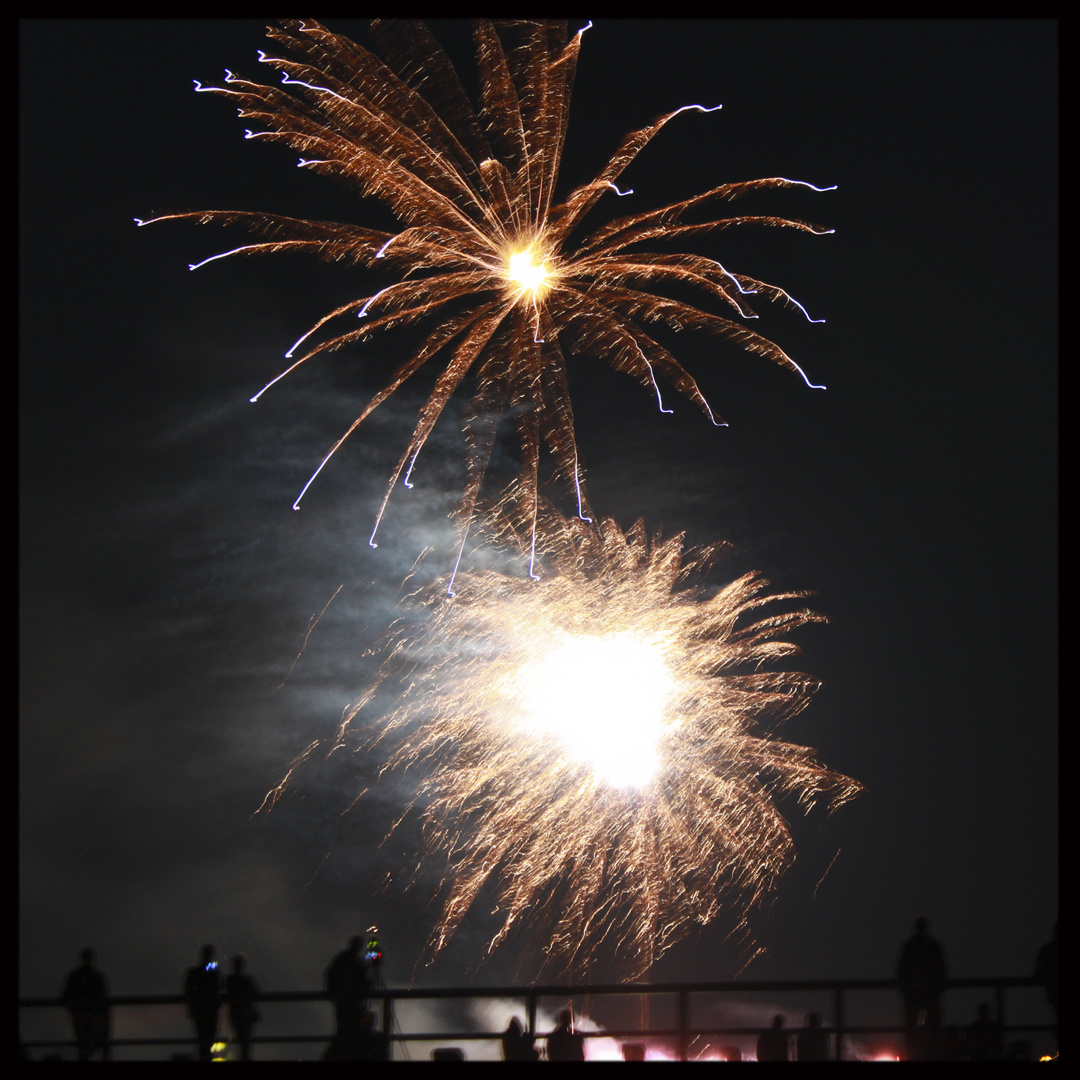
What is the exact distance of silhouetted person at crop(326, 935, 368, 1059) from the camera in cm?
1213

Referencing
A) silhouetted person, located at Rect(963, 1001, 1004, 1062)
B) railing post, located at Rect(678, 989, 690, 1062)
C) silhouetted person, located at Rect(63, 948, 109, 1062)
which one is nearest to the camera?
silhouetted person, located at Rect(963, 1001, 1004, 1062)

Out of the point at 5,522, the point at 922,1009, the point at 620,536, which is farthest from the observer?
the point at 620,536

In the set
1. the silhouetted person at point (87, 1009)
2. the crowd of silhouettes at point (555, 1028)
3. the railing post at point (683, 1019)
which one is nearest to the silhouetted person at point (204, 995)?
the crowd of silhouettes at point (555, 1028)

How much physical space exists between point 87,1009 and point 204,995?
1331 millimetres

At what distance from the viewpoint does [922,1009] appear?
1217cm

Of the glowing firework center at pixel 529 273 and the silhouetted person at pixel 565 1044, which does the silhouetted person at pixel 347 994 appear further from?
the glowing firework center at pixel 529 273

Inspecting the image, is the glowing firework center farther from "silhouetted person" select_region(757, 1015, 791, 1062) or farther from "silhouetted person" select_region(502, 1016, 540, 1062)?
"silhouetted person" select_region(757, 1015, 791, 1062)

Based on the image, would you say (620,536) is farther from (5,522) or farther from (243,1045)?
(5,522)

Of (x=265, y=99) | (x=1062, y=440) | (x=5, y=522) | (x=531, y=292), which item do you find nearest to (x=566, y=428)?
(x=531, y=292)

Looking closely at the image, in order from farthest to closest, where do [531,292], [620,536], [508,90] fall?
[620,536], [531,292], [508,90]

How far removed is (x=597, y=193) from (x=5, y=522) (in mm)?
9306

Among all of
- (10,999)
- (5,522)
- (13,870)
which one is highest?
(5,522)

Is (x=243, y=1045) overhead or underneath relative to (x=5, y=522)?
underneath

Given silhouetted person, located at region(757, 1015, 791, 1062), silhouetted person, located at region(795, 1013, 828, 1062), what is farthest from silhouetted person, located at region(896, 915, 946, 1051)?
silhouetted person, located at region(757, 1015, 791, 1062)
